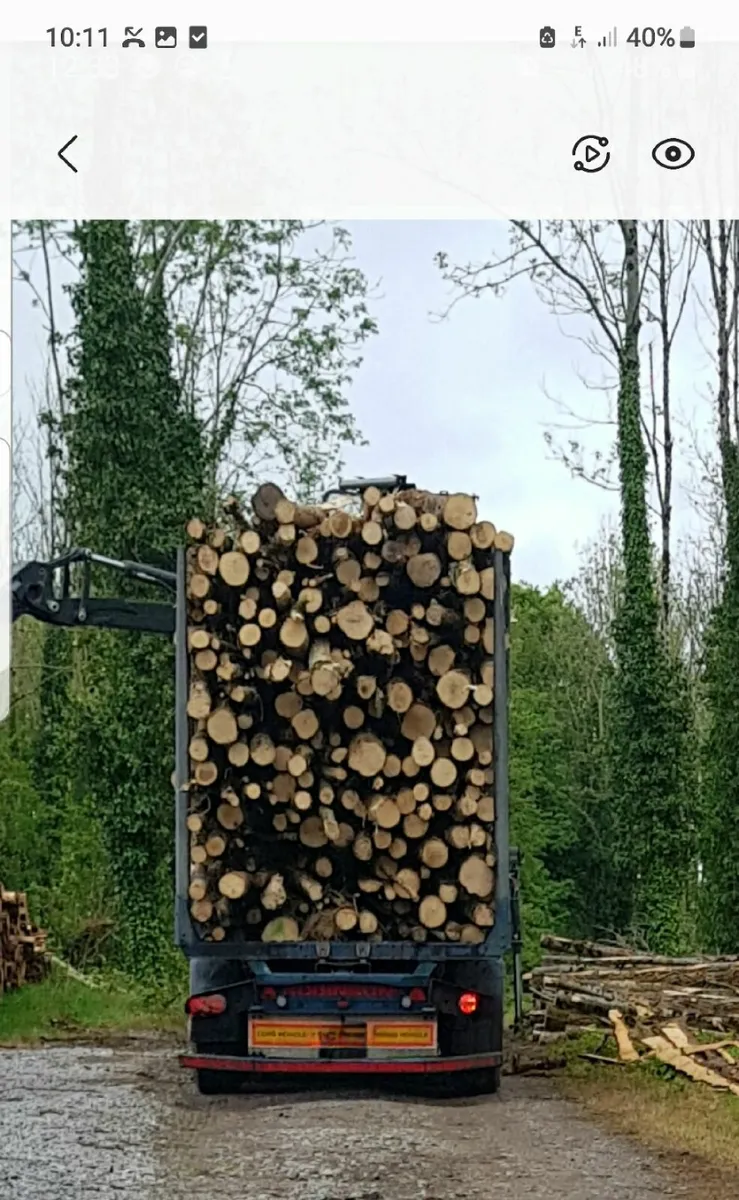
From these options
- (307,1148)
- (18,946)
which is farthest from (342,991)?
(18,946)

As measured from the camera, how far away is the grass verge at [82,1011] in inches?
182

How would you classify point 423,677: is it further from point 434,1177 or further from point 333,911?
point 434,1177

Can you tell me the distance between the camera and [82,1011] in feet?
16.7

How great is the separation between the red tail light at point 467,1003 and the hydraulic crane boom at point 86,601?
53.8 inches

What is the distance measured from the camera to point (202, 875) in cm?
398
